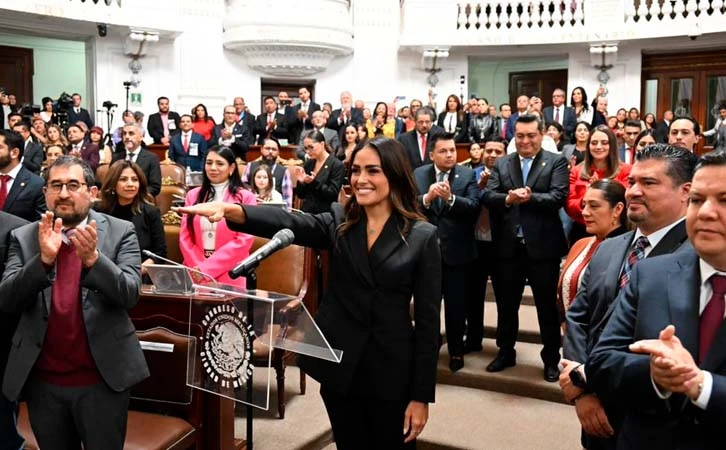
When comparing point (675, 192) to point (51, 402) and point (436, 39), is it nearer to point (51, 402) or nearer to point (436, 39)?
point (51, 402)

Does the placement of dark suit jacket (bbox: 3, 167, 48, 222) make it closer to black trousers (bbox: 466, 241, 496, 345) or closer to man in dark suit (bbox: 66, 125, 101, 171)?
black trousers (bbox: 466, 241, 496, 345)

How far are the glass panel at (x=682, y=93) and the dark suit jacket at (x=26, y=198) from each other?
10442mm

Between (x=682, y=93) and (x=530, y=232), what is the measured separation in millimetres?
9284

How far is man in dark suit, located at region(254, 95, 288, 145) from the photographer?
9156 mm

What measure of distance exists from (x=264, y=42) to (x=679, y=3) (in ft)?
20.9

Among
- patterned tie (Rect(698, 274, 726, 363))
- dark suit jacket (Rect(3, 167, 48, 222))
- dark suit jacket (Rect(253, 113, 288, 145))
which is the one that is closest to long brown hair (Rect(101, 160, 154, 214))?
dark suit jacket (Rect(3, 167, 48, 222))

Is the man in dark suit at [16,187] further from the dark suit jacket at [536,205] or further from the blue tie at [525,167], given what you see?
the blue tie at [525,167]

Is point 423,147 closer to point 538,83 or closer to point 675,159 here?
point 675,159

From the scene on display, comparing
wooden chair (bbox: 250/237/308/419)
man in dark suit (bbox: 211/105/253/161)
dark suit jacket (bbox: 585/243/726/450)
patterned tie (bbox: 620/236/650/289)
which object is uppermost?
man in dark suit (bbox: 211/105/253/161)

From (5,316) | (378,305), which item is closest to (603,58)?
(378,305)

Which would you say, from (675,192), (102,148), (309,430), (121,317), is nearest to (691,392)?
(675,192)

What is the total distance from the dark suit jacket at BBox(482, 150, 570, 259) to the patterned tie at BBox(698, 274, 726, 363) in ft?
7.07

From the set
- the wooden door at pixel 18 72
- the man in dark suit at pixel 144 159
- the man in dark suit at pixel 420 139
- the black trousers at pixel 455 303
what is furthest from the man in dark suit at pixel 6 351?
the wooden door at pixel 18 72

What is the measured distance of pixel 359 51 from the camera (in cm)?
1225
